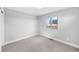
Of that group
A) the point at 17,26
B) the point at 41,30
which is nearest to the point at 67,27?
the point at 41,30

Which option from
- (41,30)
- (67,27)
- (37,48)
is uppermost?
(67,27)

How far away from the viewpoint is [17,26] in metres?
3.20

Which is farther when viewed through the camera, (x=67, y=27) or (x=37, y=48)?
(x=67, y=27)

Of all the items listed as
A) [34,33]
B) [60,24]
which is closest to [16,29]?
[34,33]

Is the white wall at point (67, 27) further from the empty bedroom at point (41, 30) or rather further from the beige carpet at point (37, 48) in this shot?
the beige carpet at point (37, 48)

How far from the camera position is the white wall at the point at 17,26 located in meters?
2.65

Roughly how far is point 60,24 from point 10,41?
2669 mm

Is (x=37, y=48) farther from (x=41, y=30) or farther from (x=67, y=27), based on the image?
(x=41, y=30)

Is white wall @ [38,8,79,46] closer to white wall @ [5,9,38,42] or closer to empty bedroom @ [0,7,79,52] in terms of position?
empty bedroom @ [0,7,79,52]

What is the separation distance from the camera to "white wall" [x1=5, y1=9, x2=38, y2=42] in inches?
104

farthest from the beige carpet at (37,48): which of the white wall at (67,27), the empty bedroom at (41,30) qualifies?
the white wall at (67,27)
